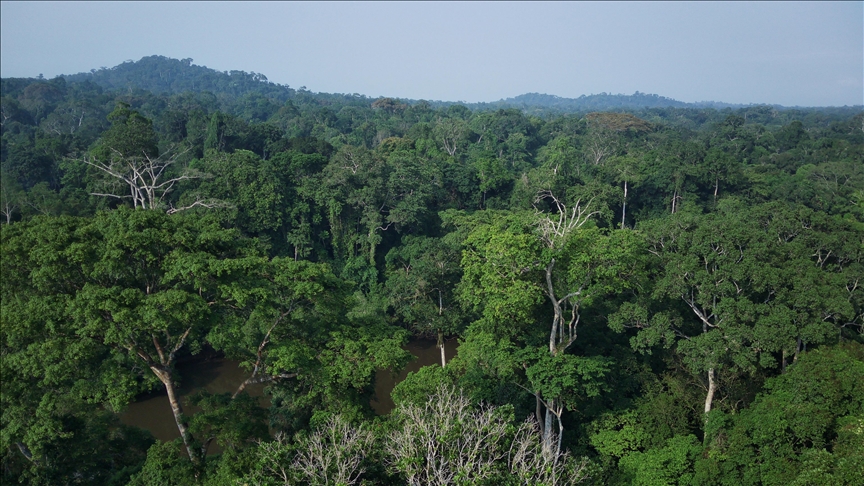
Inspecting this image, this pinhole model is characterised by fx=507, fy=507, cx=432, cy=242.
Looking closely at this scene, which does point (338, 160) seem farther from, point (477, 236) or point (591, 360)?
point (591, 360)

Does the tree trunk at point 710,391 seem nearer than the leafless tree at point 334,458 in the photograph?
No

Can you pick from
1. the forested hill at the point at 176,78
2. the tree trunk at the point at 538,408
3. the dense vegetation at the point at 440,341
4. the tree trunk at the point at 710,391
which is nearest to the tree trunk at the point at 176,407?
the dense vegetation at the point at 440,341

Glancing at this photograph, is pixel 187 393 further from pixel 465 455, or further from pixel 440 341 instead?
pixel 465 455

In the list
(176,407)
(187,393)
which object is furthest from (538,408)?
(187,393)

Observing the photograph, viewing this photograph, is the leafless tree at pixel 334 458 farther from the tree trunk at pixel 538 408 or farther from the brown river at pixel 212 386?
the brown river at pixel 212 386

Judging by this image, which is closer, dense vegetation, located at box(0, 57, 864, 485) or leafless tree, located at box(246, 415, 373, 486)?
leafless tree, located at box(246, 415, 373, 486)

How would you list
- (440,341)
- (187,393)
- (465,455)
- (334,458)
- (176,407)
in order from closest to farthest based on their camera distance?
(334,458) < (465,455) < (176,407) < (187,393) < (440,341)

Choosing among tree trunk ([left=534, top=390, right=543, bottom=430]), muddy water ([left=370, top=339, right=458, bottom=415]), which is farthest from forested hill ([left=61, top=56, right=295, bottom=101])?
tree trunk ([left=534, top=390, right=543, bottom=430])

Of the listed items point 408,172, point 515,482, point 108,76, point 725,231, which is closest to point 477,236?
point 725,231

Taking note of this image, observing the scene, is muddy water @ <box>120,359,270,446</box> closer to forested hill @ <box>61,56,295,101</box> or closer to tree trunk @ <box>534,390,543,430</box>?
tree trunk @ <box>534,390,543,430</box>
